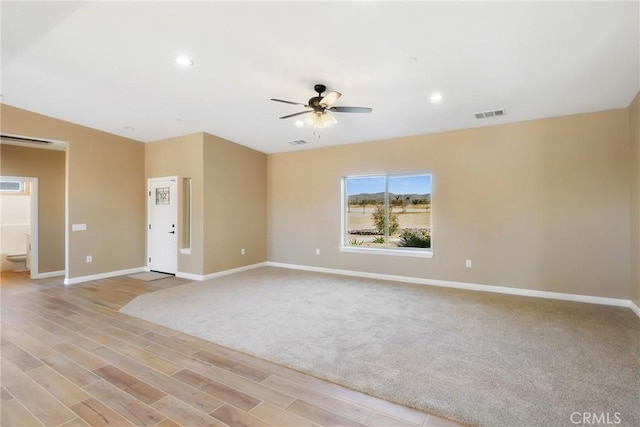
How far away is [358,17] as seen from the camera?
2582 mm

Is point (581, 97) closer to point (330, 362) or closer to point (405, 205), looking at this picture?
point (405, 205)

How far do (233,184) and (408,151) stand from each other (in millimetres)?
3666

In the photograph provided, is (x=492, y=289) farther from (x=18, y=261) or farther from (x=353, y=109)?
(x=18, y=261)

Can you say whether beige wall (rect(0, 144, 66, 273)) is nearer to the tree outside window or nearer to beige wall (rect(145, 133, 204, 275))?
beige wall (rect(145, 133, 204, 275))

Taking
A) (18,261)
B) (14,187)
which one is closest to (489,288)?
(18,261)

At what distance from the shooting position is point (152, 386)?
2273 millimetres

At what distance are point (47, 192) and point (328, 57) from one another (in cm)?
674

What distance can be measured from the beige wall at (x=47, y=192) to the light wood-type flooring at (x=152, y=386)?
339 cm

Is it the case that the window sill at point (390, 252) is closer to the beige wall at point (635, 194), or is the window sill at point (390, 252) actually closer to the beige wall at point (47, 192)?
the beige wall at point (635, 194)

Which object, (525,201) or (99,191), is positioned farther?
(99,191)

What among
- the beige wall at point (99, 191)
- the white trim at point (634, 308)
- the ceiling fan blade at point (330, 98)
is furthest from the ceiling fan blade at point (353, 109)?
the beige wall at point (99, 191)

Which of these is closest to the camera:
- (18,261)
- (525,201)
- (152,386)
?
(152,386)

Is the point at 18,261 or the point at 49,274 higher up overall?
the point at 18,261

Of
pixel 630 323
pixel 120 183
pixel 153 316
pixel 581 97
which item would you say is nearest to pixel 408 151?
pixel 581 97
